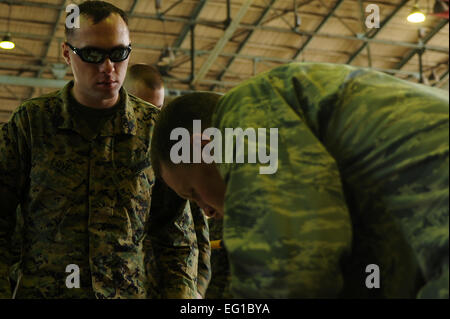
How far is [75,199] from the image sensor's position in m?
1.97

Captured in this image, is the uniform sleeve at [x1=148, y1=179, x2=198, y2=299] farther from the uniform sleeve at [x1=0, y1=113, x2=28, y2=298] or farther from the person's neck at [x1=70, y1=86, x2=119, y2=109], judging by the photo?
the uniform sleeve at [x1=0, y1=113, x2=28, y2=298]

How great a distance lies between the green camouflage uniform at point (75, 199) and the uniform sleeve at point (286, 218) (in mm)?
855

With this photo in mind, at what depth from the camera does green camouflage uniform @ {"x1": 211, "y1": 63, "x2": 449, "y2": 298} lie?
108 cm

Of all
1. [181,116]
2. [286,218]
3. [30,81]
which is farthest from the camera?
[30,81]

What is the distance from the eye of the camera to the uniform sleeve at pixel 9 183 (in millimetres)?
1923

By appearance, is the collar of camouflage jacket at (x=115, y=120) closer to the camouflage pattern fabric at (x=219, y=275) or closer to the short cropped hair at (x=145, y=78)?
the short cropped hair at (x=145, y=78)

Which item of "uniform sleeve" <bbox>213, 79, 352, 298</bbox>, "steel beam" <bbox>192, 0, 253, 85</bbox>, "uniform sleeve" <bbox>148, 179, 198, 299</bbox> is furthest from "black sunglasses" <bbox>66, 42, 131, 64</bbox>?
"steel beam" <bbox>192, 0, 253, 85</bbox>

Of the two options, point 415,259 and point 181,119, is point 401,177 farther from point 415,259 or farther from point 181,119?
point 181,119

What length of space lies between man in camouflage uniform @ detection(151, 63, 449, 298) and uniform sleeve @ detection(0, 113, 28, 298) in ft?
2.99

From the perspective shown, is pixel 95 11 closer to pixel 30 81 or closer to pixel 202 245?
pixel 202 245

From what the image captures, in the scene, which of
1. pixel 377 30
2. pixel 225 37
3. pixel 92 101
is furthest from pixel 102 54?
pixel 377 30

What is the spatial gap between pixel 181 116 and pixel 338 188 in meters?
0.48

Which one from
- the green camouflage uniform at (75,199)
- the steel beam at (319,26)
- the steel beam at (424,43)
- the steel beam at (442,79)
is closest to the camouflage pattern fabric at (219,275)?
the green camouflage uniform at (75,199)
